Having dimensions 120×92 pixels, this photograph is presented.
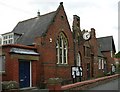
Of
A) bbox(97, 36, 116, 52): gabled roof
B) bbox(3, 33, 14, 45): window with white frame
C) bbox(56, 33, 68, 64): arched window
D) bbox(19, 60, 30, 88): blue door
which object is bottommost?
bbox(19, 60, 30, 88): blue door

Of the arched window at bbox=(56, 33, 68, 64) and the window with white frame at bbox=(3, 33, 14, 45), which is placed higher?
the window with white frame at bbox=(3, 33, 14, 45)

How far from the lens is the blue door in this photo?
20.3 m

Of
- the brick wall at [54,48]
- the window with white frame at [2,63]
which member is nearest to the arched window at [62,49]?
the brick wall at [54,48]

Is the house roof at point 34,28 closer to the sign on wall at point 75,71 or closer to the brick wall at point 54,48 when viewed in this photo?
the brick wall at point 54,48

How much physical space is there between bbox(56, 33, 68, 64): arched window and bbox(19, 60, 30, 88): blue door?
481cm

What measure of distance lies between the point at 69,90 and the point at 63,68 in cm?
993

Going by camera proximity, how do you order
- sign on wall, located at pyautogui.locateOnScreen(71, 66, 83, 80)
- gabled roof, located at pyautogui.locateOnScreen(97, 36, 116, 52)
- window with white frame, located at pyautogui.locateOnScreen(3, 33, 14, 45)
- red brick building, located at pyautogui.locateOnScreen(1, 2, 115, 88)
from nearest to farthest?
1. red brick building, located at pyautogui.locateOnScreen(1, 2, 115, 88)
2. sign on wall, located at pyautogui.locateOnScreen(71, 66, 83, 80)
3. window with white frame, located at pyautogui.locateOnScreen(3, 33, 14, 45)
4. gabled roof, located at pyautogui.locateOnScreen(97, 36, 116, 52)

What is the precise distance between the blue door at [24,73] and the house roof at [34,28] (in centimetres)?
316

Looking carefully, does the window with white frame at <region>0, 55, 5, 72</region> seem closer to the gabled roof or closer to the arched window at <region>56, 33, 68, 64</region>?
the arched window at <region>56, 33, 68, 64</region>

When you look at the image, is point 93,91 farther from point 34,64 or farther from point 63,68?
point 63,68

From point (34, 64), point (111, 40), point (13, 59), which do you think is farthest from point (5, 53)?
point (111, 40)

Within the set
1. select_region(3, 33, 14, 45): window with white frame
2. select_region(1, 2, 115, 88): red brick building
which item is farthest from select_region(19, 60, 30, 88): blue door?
select_region(3, 33, 14, 45): window with white frame

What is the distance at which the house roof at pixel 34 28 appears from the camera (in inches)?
948

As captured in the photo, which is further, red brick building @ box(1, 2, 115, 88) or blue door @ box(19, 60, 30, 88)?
blue door @ box(19, 60, 30, 88)
